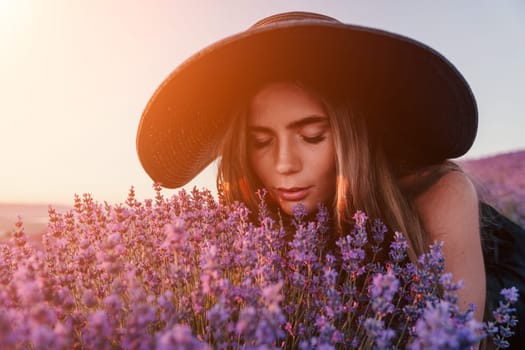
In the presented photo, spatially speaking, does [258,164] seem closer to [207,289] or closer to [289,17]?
[289,17]

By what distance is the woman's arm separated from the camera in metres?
2.22

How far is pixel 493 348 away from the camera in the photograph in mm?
2539

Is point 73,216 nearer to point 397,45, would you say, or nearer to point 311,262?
point 311,262

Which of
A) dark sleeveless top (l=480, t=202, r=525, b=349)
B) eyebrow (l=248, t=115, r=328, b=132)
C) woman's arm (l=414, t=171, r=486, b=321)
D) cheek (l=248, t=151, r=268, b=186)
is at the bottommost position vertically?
dark sleeveless top (l=480, t=202, r=525, b=349)

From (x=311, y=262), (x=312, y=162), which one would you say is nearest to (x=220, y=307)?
(x=311, y=262)

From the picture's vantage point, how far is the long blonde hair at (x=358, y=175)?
7.24ft

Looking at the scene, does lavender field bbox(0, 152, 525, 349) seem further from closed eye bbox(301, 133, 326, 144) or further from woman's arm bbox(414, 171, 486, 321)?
closed eye bbox(301, 133, 326, 144)

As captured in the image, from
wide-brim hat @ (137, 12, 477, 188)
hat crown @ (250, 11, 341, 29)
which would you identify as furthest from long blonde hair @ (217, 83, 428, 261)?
hat crown @ (250, 11, 341, 29)

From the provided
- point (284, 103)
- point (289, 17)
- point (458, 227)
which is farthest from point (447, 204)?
point (289, 17)

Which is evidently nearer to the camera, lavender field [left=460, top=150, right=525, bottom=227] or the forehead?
the forehead

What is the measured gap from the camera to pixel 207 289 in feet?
3.14

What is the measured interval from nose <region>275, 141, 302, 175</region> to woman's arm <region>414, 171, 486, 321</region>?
0.77m

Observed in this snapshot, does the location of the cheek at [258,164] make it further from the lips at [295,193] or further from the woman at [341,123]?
the lips at [295,193]

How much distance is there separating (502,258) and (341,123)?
1650 millimetres
